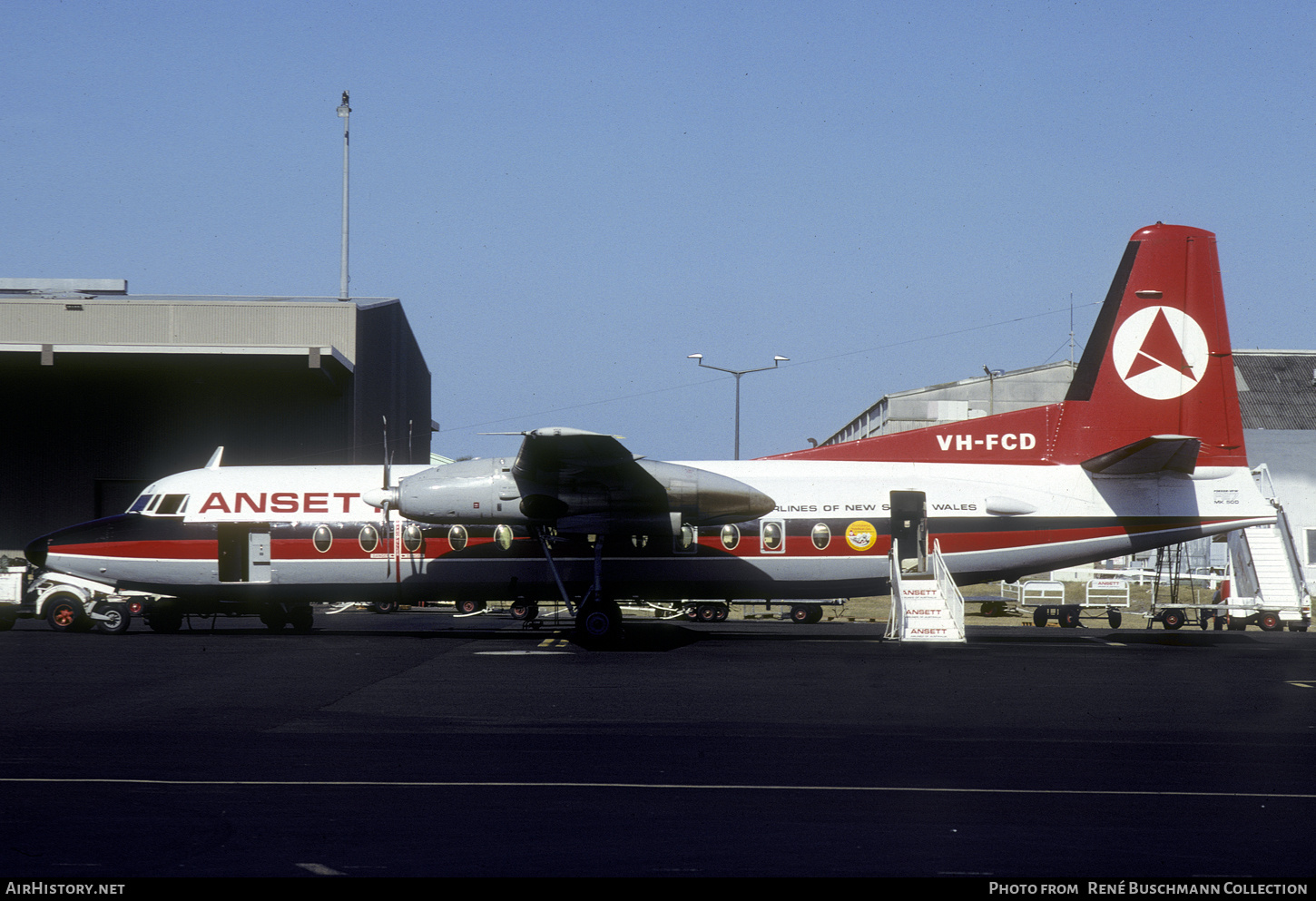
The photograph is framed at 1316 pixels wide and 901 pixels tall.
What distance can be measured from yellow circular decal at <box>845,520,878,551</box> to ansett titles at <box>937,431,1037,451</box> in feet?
7.99

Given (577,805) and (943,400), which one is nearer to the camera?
(577,805)

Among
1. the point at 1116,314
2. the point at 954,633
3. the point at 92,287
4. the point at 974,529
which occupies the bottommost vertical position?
the point at 954,633

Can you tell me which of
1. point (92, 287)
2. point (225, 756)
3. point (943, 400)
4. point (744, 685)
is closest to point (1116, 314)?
point (744, 685)

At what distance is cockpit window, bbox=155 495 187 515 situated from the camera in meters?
23.1

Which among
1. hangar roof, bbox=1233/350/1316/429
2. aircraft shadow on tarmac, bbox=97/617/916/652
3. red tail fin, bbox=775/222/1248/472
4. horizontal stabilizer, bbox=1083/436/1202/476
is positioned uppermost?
hangar roof, bbox=1233/350/1316/429

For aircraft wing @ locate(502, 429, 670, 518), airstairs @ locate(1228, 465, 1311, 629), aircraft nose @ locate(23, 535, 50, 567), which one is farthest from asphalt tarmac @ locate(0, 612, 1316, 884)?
airstairs @ locate(1228, 465, 1311, 629)

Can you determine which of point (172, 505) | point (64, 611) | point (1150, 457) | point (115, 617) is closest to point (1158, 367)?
point (1150, 457)

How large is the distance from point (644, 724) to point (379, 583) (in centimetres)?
1262

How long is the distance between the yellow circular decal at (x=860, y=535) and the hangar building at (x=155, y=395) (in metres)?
18.9

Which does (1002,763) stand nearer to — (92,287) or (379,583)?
(379,583)

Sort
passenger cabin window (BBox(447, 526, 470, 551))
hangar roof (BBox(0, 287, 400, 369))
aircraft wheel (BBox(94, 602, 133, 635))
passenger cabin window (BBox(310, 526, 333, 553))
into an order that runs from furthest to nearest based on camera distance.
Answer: hangar roof (BBox(0, 287, 400, 369)), aircraft wheel (BBox(94, 602, 133, 635)), passenger cabin window (BBox(310, 526, 333, 553)), passenger cabin window (BBox(447, 526, 470, 551))

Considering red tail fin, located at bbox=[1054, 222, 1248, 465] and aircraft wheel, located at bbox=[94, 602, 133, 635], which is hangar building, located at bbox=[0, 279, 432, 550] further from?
red tail fin, located at bbox=[1054, 222, 1248, 465]

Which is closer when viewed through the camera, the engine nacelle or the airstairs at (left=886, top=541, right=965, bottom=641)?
the engine nacelle

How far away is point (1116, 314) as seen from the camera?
2216 centimetres
